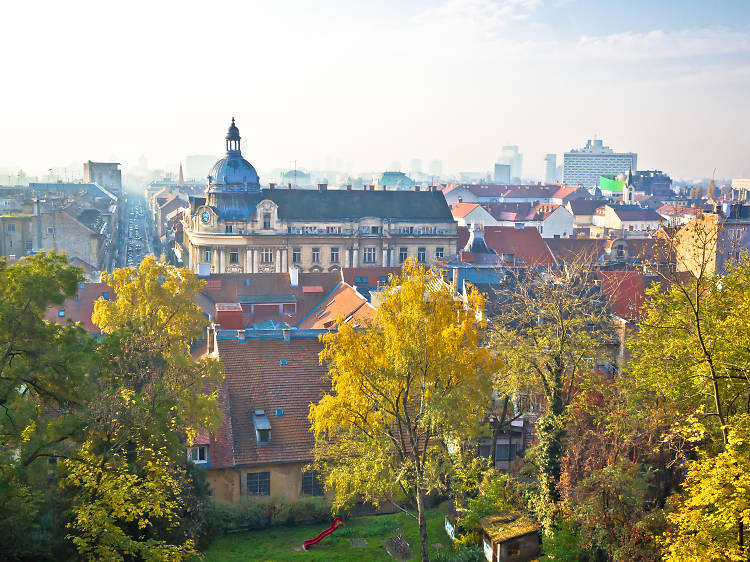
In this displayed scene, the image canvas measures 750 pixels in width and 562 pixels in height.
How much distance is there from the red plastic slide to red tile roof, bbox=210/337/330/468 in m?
2.98

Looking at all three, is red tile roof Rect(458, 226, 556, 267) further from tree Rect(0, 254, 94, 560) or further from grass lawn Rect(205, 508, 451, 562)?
tree Rect(0, 254, 94, 560)

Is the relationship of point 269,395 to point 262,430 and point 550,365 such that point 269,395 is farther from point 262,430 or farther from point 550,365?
point 550,365

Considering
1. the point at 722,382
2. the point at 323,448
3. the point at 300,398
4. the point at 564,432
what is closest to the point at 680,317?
the point at 722,382

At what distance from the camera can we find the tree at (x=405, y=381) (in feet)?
80.5

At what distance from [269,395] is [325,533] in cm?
742

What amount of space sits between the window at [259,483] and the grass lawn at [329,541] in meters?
1.86

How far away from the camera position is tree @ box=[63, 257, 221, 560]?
1970 cm

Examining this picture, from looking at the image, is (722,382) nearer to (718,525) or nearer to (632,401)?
(632,401)

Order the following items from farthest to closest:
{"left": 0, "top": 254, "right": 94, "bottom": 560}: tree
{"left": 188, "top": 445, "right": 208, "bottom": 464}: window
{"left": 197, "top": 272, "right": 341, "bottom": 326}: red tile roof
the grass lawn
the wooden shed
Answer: {"left": 197, "top": 272, "right": 341, "bottom": 326}: red tile roof < {"left": 188, "top": 445, "right": 208, "bottom": 464}: window < the grass lawn < the wooden shed < {"left": 0, "top": 254, "right": 94, "bottom": 560}: tree

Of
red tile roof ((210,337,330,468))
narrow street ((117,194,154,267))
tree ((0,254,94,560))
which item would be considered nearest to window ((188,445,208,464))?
red tile roof ((210,337,330,468))

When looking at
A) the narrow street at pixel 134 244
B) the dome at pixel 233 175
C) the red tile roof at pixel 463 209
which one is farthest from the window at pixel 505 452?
the narrow street at pixel 134 244

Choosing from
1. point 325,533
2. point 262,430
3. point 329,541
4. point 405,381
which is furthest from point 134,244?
point 405,381

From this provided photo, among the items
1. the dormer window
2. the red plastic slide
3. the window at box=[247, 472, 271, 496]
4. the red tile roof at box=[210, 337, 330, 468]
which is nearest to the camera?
the red plastic slide

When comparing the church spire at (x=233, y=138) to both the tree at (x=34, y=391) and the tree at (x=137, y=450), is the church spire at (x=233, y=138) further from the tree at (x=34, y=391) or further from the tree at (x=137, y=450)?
the tree at (x=34, y=391)
